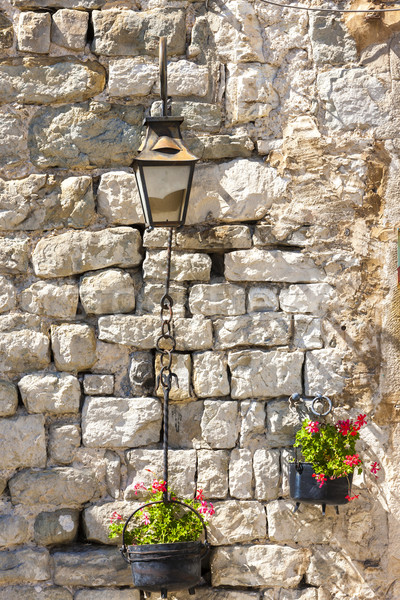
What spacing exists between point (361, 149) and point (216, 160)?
2.29 ft

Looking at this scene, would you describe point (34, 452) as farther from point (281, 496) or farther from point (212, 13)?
point (212, 13)

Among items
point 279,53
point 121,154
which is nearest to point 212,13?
point 279,53

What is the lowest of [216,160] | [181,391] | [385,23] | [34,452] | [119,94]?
[34,452]

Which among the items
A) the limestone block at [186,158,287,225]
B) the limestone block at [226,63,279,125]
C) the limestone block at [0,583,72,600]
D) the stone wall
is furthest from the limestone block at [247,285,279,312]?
the limestone block at [0,583,72,600]

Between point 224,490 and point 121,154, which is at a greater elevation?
point 121,154

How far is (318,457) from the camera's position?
3166mm

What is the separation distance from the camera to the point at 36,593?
3.29m

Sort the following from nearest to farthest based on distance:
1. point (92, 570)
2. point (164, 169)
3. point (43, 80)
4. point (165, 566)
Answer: point (165, 566), point (164, 169), point (92, 570), point (43, 80)

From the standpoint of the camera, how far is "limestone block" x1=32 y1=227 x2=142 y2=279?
3426 mm

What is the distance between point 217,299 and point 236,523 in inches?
41.1

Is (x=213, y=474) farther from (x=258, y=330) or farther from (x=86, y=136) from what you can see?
(x=86, y=136)

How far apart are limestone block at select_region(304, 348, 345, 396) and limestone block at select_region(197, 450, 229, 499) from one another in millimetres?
518

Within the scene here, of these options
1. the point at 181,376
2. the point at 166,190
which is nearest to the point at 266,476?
the point at 181,376

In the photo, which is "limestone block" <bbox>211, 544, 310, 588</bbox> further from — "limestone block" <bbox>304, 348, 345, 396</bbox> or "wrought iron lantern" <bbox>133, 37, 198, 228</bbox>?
"wrought iron lantern" <bbox>133, 37, 198, 228</bbox>
